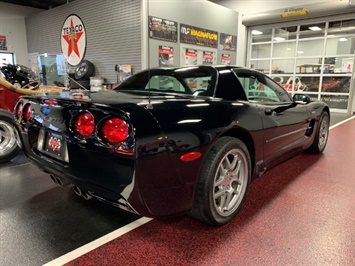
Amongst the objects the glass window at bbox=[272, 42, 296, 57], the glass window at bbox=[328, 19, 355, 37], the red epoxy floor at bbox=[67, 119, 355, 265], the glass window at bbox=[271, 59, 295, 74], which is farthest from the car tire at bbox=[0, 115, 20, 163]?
the glass window at bbox=[328, 19, 355, 37]

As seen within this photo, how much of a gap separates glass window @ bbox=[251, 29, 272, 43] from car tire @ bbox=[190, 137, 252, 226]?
10099 mm

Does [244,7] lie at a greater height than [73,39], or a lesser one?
greater

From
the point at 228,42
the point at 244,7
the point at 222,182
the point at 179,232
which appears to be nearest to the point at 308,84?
the point at 228,42

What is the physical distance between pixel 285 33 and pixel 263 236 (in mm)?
10376

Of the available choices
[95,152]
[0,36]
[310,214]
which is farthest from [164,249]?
[0,36]

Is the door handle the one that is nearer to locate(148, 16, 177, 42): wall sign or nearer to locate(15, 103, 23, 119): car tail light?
locate(15, 103, 23, 119): car tail light

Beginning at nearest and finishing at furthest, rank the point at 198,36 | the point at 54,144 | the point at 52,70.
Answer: the point at 54,144 < the point at 52,70 < the point at 198,36

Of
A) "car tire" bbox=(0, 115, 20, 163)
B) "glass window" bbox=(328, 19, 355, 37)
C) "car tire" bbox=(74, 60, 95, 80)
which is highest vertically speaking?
"glass window" bbox=(328, 19, 355, 37)

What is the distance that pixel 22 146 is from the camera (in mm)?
1986

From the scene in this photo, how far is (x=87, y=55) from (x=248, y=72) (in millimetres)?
7627

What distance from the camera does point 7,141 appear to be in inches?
132

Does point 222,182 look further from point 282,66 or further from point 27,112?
point 282,66

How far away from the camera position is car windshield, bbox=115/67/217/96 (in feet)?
6.75

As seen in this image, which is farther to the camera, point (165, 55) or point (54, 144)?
point (165, 55)
